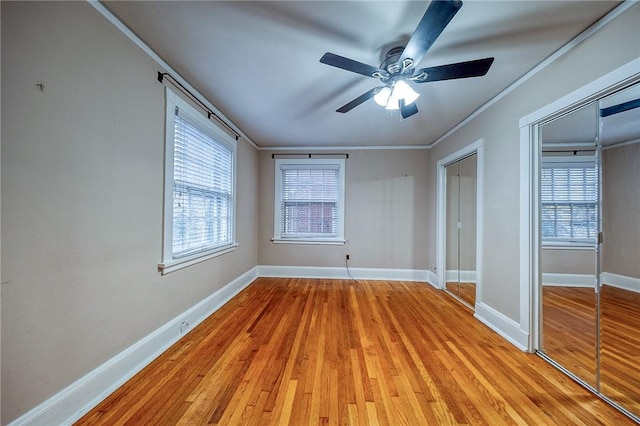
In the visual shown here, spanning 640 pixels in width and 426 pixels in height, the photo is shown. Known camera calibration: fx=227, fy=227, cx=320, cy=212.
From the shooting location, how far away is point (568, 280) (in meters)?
1.83

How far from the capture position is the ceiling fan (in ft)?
3.76

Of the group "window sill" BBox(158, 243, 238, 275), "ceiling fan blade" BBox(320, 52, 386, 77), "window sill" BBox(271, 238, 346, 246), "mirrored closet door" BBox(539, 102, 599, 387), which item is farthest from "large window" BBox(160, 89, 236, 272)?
"mirrored closet door" BBox(539, 102, 599, 387)

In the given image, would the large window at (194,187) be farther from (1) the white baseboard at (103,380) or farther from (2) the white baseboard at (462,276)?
(2) the white baseboard at (462,276)

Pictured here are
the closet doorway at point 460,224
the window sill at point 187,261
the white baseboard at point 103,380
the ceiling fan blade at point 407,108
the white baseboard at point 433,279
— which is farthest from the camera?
the white baseboard at point 433,279

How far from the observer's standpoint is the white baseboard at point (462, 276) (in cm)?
315

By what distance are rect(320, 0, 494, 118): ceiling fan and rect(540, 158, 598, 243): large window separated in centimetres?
106

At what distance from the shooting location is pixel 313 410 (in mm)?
1371

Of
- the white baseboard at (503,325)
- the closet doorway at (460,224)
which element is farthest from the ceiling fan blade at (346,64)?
the white baseboard at (503,325)

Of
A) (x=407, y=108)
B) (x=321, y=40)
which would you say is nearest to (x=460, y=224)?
(x=407, y=108)

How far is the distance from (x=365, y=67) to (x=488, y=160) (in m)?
1.90

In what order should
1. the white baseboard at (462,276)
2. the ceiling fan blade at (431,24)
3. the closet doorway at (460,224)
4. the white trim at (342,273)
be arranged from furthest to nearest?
1. the white trim at (342,273)
2. the white baseboard at (462,276)
3. the closet doorway at (460,224)
4. the ceiling fan blade at (431,24)

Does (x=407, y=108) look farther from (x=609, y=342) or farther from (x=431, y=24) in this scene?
(x=609, y=342)

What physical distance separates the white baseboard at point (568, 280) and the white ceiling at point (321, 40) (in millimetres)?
1732

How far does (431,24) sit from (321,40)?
0.76 meters
